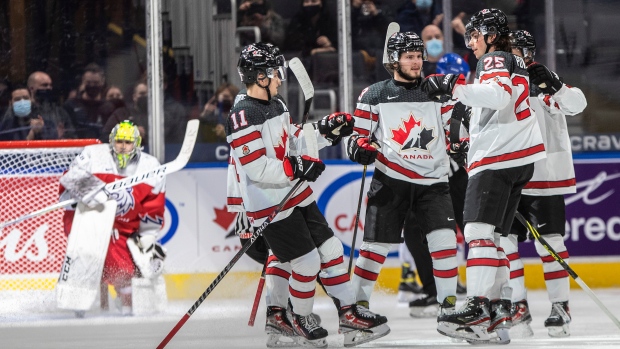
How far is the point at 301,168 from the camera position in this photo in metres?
4.58

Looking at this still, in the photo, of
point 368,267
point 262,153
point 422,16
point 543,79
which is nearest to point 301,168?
point 262,153

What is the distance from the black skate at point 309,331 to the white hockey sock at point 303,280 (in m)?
0.03

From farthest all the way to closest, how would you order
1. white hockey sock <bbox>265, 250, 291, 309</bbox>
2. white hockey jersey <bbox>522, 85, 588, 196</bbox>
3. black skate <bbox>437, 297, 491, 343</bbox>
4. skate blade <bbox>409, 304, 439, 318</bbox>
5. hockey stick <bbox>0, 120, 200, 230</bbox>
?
hockey stick <bbox>0, 120, 200, 230</bbox> → skate blade <bbox>409, 304, 439, 318</bbox> → white hockey jersey <bbox>522, 85, 588, 196</bbox> → white hockey sock <bbox>265, 250, 291, 309</bbox> → black skate <bbox>437, 297, 491, 343</bbox>

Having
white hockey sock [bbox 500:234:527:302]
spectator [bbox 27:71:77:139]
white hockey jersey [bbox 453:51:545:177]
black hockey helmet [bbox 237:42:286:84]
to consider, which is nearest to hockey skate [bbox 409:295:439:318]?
white hockey sock [bbox 500:234:527:302]

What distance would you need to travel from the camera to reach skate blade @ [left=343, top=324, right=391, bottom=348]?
4660 mm

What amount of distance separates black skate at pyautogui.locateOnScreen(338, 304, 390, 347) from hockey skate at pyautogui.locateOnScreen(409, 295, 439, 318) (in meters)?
1.42

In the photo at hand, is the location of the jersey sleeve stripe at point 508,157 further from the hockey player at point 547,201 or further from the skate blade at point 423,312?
the skate blade at point 423,312

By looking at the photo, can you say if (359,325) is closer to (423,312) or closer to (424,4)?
(423,312)

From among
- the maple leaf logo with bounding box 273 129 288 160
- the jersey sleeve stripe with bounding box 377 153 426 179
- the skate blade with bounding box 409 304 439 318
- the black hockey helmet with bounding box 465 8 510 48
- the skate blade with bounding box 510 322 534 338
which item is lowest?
the skate blade with bounding box 409 304 439 318

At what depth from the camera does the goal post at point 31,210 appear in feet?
21.7

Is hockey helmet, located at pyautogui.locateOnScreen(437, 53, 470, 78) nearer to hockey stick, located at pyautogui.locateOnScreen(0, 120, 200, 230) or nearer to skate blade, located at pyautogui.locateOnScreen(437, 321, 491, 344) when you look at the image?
hockey stick, located at pyautogui.locateOnScreen(0, 120, 200, 230)

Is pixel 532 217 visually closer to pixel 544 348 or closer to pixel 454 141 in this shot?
pixel 454 141

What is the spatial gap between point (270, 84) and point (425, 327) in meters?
1.59

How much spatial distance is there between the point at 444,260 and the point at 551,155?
890mm
